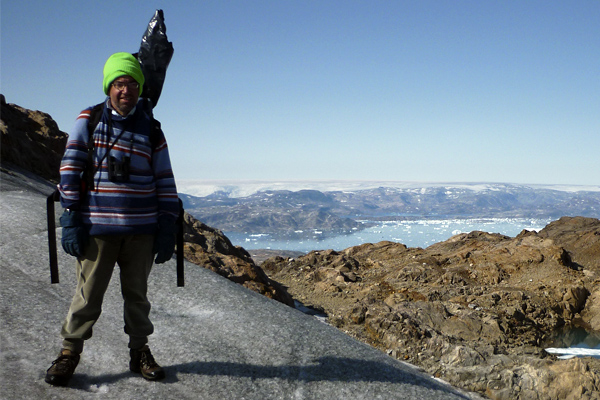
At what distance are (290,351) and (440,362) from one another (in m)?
3.37

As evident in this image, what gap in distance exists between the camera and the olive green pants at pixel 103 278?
4016 mm

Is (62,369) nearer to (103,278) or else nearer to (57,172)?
(103,278)

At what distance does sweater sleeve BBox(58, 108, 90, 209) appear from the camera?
151 inches

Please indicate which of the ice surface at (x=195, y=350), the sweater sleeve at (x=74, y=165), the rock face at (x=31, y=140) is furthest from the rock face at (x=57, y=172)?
the sweater sleeve at (x=74, y=165)

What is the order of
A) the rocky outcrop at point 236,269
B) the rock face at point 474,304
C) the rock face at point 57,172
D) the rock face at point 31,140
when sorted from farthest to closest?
the rock face at point 31,140
the rock face at point 57,172
the rocky outcrop at point 236,269
the rock face at point 474,304

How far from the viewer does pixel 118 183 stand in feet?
12.9

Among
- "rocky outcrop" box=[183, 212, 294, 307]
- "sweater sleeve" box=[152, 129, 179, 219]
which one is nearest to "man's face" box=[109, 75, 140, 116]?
"sweater sleeve" box=[152, 129, 179, 219]

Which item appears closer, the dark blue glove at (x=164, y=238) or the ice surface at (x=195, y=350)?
the dark blue glove at (x=164, y=238)

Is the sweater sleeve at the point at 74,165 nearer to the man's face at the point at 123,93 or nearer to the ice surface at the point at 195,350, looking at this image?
the man's face at the point at 123,93

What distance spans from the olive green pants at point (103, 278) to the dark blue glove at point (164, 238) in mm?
130

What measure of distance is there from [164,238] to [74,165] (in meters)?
0.97

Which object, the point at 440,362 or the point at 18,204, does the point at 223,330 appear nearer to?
the point at 440,362

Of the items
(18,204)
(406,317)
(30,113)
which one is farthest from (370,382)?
(30,113)

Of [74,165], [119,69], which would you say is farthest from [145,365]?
[119,69]
